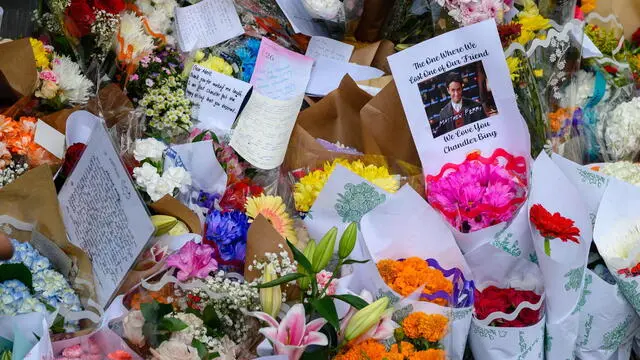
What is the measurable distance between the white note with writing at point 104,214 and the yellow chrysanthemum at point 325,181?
480mm

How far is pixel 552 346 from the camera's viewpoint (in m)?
1.67

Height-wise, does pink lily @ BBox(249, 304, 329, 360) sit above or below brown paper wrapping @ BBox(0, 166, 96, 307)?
below

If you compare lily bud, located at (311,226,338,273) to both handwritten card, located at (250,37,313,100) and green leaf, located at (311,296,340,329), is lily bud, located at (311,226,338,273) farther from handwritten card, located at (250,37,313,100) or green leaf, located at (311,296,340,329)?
handwritten card, located at (250,37,313,100)

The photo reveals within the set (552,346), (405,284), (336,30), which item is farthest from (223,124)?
(552,346)

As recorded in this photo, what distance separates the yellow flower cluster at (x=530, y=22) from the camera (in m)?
2.22

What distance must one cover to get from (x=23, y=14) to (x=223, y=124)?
0.82 meters

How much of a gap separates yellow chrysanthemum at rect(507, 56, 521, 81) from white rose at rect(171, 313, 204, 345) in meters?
1.18

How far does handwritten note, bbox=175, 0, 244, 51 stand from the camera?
7.63ft

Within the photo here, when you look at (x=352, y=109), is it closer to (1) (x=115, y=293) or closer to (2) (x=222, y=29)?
(2) (x=222, y=29)

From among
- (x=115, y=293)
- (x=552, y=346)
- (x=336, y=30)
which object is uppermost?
(x=336, y=30)

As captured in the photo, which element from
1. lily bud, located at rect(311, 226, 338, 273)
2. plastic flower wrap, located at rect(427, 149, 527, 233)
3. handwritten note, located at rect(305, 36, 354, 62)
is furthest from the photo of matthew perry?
lily bud, located at rect(311, 226, 338, 273)

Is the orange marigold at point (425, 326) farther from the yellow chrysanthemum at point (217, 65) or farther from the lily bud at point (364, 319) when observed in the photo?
the yellow chrysanthemum at point (217, 65)

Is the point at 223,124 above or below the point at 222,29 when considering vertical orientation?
below

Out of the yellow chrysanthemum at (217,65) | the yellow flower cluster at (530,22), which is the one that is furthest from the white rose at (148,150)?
the yellow flower cluster at (530,22)
